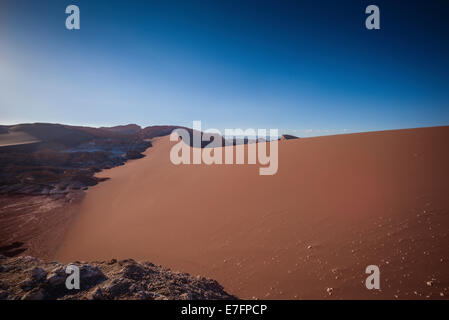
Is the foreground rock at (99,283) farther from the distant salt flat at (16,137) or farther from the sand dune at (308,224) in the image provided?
the distant salt flat at (16,137)

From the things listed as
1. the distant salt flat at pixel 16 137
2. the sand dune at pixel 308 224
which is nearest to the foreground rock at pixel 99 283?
the sand dune at pixel 308 224

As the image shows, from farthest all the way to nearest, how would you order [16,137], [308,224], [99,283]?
[16,137] < [308,224] < [99,283]

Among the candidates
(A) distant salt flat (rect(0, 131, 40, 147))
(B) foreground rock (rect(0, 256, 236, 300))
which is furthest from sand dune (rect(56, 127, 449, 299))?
(A) distant salt flat (rect(0, 131, 40, 147))

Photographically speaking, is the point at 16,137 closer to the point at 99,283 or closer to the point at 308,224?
the point at 99,283

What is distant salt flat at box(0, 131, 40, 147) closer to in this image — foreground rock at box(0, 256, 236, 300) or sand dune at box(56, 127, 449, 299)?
sand dune at box(56, 127, 449, 299)

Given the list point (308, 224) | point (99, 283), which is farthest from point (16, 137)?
point (308, 224)
